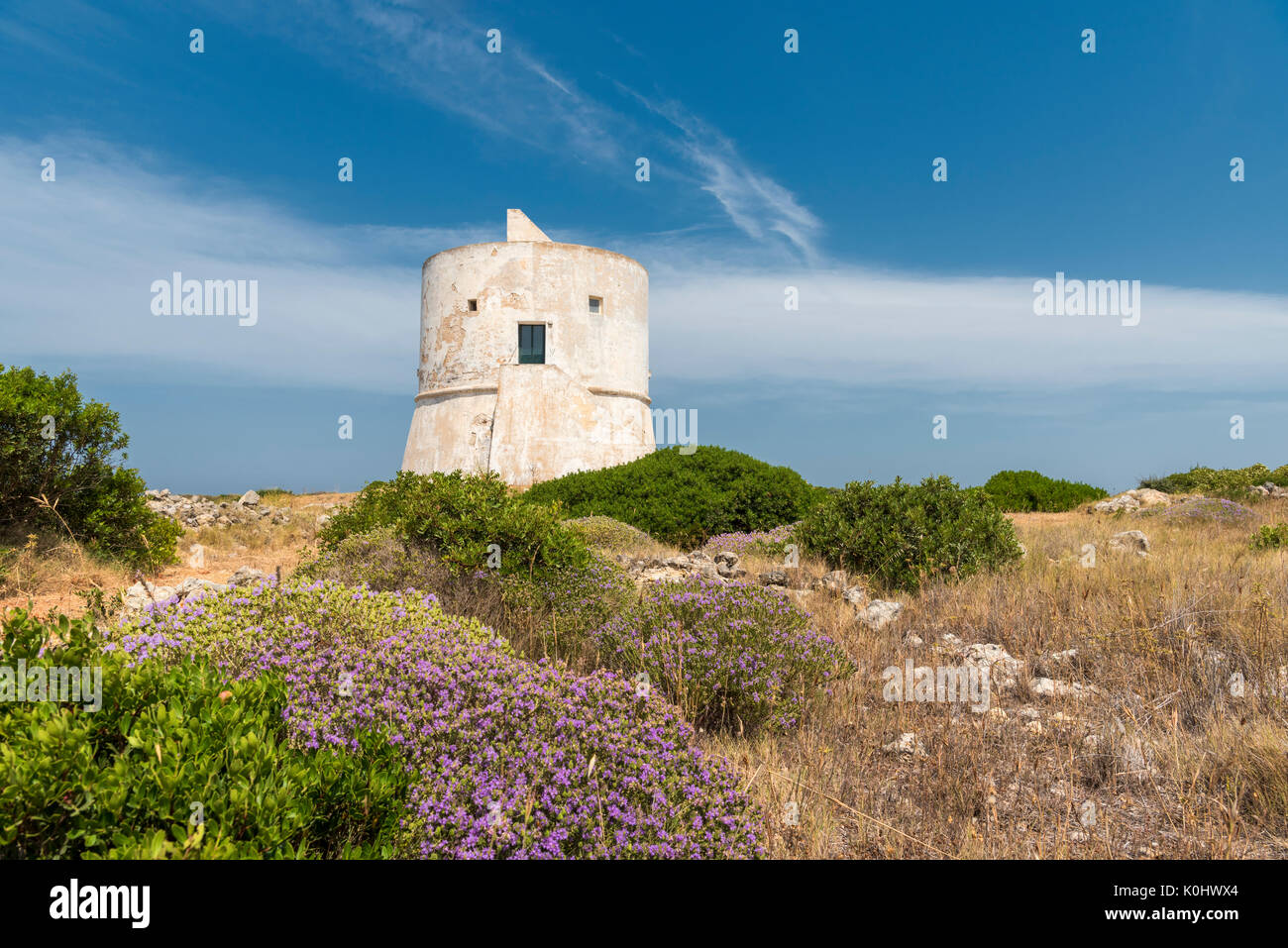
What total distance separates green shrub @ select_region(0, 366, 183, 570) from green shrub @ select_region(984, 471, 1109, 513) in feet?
63.5

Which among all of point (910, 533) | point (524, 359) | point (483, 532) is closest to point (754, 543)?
point (910, 533)

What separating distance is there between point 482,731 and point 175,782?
1.31 metres

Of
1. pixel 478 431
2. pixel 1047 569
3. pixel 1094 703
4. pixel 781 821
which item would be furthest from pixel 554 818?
pixel 478 431

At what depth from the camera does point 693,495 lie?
1476 centimetres

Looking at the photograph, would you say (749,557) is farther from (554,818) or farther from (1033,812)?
(554,818)

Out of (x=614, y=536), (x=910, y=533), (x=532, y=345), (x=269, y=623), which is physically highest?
(x=532, y=345)

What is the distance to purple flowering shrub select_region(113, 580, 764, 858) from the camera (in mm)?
3000

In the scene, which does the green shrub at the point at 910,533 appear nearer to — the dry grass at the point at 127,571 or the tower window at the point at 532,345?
the dry grass at the point at 127,571

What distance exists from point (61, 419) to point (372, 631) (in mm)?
8461

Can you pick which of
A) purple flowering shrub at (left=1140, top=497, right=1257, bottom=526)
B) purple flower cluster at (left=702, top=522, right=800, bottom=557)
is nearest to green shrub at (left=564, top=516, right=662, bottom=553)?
purple flower cluster at (left=702, top=522, right=800, bottom=557)

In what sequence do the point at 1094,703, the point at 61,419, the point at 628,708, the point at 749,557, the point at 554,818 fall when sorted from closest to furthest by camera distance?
the point at 554,818 → the point at 628,708 → the point at 1094,703 → the point at 61,419 → the point at 749,557

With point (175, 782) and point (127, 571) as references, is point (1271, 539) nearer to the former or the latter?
point (175, 782)

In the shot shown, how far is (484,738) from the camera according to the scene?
347cm

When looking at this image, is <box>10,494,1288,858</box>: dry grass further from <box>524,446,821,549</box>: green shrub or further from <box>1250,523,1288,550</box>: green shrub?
<box>524,446,821,549</box>: green shrub
